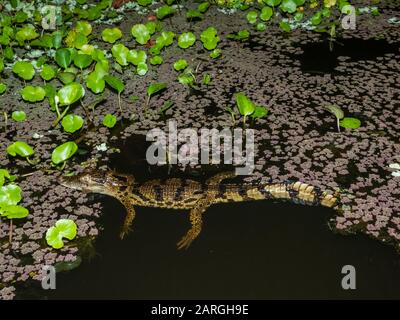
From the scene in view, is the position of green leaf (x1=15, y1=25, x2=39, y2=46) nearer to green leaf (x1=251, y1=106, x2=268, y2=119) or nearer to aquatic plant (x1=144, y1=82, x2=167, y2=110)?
aquatic plant (x1=144, y1=82, x2=167, y2=110)

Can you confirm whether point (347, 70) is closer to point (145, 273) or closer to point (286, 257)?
point (286, 257)

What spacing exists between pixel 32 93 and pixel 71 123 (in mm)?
626

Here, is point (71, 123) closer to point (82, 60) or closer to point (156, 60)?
point (82, 60)

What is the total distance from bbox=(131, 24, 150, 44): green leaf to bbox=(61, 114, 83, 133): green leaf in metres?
1.59

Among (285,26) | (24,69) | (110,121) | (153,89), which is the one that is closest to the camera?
(110,121)

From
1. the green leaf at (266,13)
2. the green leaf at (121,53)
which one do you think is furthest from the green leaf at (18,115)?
the green leaf at (266,13)

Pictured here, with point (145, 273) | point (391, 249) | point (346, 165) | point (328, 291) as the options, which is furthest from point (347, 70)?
point (145, 273)

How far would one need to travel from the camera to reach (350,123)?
331cm

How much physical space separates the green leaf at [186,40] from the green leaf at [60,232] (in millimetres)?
2597

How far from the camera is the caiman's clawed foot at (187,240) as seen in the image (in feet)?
8.47

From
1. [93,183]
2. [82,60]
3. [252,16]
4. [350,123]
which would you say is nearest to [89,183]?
[93,183]

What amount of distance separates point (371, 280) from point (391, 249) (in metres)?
0.25

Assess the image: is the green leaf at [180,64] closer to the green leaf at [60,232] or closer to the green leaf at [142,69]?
the green leaf at [142,69]

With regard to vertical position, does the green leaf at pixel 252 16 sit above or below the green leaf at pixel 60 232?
above
